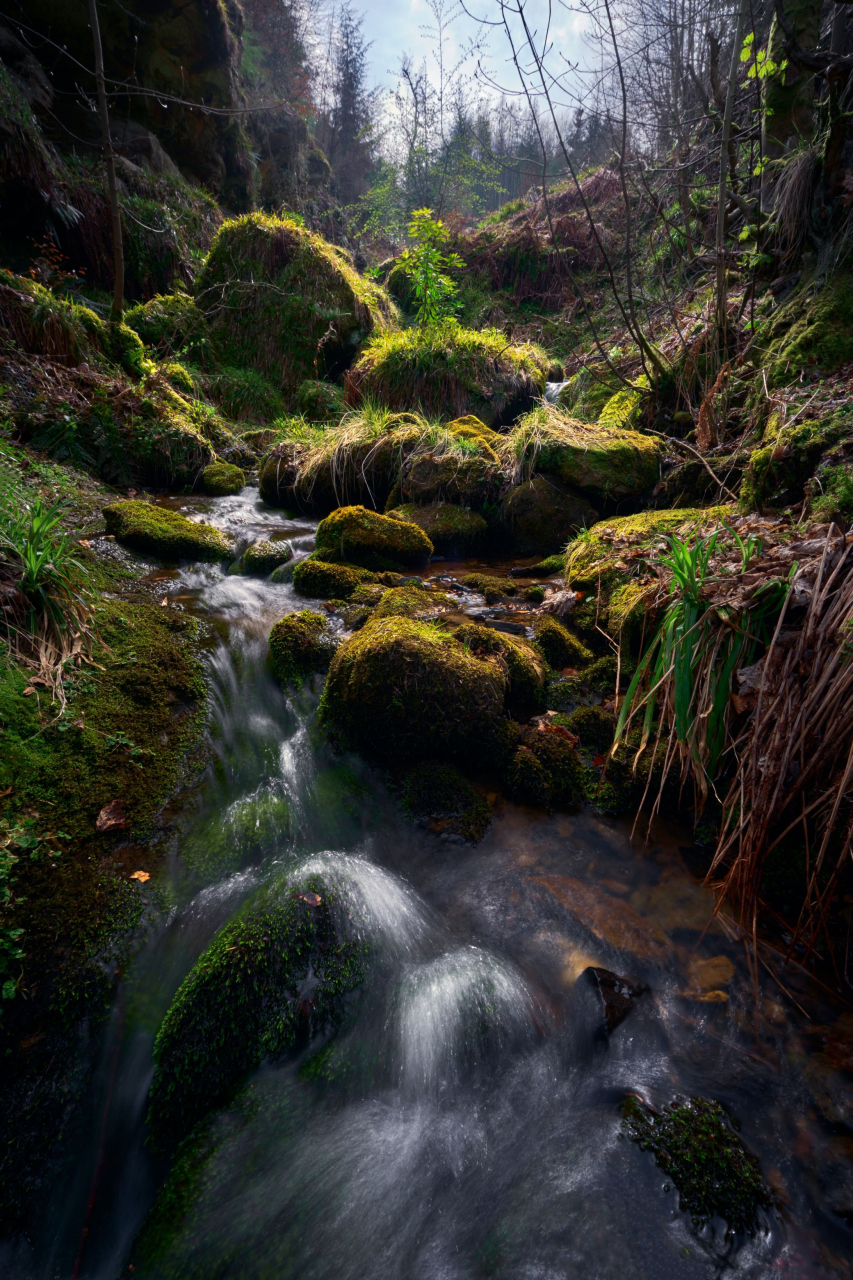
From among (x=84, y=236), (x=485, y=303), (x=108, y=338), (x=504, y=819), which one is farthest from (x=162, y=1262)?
(x=485, y=303)

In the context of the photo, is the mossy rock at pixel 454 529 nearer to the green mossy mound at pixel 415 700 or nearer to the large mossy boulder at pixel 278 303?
the green mossy mound at pixel 415 700

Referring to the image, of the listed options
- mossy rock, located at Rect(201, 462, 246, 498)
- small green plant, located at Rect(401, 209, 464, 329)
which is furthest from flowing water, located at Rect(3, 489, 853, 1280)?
small green plant, located at Rect(401, 209, 464, 329)

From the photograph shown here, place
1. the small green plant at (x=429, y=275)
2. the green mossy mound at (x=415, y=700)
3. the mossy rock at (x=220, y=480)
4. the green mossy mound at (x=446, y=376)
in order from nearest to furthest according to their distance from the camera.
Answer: the green mossy mound at (x=415, y=700), the mossy rock at (x=220, y=480), the green mossy mound at (x=446, y=376), the small green plant at (x=429, y=275)

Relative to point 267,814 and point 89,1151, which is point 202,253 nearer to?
point 267,814

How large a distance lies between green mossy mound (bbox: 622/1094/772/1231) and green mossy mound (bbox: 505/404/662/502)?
446 cm

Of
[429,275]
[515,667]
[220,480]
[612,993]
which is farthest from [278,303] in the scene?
[612,993]

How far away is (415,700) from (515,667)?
67cm

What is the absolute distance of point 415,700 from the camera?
2814 mm

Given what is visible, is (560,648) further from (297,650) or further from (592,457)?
(592,457)

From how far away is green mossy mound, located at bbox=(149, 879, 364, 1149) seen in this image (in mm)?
1707

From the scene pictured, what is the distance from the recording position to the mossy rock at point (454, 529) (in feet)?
17.6

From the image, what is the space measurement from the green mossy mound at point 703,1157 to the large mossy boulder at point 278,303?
9969 mm

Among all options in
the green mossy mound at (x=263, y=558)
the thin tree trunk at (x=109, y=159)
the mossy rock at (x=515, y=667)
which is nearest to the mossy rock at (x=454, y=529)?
the green mossy mound at (x=263, y=558)

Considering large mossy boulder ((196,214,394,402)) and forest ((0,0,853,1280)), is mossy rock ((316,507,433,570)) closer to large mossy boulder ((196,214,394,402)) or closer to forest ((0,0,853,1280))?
forest ((0,0,853,1280))
